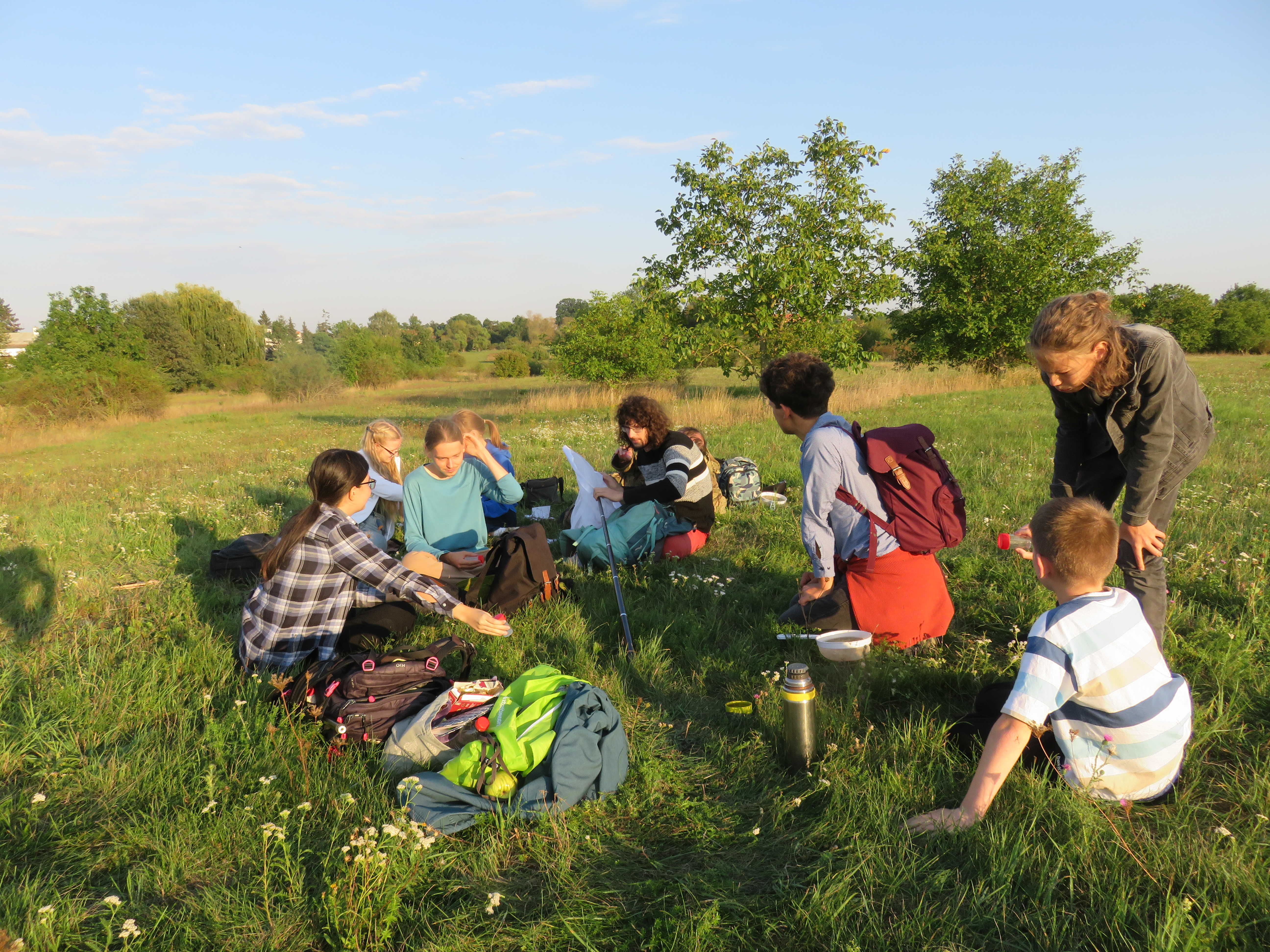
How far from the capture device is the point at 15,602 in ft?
18.5

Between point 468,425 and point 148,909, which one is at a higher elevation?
point 468,425

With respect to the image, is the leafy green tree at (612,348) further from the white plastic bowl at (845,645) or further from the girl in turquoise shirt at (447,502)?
the white plastic bowl at (845,645)

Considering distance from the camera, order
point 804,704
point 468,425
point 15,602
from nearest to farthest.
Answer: point 804,704 < point 15,602 < point 468,425

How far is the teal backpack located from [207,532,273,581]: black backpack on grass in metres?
2.75

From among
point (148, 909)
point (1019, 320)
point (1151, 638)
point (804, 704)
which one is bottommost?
point (148, 909)

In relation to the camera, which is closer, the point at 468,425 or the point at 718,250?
the point at 468,425

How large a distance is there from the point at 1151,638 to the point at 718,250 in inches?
575

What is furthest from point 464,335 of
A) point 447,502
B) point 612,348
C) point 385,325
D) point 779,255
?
point 447,502

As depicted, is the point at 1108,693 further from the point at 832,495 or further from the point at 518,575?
the point at 518,575

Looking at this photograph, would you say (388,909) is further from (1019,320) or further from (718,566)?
(1019,320)

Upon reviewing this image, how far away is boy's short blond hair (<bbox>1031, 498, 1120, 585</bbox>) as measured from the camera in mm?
2539

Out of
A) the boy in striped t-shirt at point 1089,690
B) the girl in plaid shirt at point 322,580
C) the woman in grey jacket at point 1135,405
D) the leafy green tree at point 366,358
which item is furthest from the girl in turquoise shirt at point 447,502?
the leafy green tree at point 366,358

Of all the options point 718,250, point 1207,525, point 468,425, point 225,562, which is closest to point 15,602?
point 225,562

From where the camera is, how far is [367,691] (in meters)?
3.51
